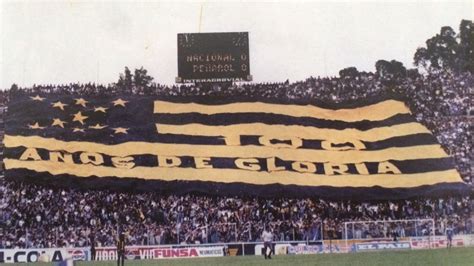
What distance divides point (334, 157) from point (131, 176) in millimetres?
10992

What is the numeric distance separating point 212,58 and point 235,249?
1397cm

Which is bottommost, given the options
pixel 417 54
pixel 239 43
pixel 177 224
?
pixel 177 224

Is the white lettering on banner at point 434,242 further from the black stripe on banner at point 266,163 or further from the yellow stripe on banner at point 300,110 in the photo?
the yellow stripe on banner at point 300,110

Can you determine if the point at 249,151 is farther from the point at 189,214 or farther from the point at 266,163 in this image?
the point at 189,214

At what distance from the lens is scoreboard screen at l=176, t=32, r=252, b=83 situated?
39000mm

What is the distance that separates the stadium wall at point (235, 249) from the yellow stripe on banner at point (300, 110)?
25.6 ft

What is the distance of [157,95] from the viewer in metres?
37.9

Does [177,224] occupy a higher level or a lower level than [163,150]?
lower

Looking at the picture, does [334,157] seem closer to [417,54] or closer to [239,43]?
[239,43]

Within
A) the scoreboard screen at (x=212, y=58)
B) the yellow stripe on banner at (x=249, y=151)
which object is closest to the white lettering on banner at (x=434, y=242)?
the yellow stripe on banner at (x=249, y=151)

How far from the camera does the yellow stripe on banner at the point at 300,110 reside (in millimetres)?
36969

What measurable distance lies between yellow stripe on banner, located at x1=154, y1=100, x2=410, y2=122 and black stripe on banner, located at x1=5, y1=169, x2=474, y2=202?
4.23 meters

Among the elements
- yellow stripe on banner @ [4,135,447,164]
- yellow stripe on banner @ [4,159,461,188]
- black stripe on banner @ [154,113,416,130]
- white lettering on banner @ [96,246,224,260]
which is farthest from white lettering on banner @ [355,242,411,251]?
black stripe on banner @ [154,113,416,130]

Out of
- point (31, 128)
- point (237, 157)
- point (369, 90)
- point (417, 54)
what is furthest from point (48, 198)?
point (417, 54)
